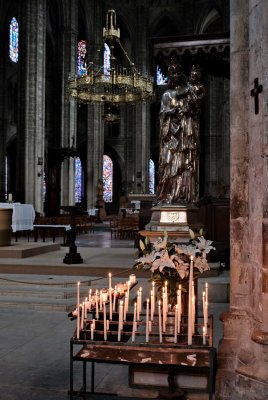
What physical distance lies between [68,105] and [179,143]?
21.3 metres

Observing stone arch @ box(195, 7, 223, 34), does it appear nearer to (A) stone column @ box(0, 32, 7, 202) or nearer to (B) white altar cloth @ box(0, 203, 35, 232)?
(A) stone column @ box(0, 32, 7, 202)

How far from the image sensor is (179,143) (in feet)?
33.3

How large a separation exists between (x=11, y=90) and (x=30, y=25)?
11.9 metres

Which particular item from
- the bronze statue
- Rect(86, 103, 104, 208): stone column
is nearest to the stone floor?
the bronze statue

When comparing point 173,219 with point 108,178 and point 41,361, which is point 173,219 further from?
point 108,178

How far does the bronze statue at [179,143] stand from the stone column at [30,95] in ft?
50.6

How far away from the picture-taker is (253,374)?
3527 millimetres

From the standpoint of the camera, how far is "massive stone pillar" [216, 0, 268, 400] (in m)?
3.51

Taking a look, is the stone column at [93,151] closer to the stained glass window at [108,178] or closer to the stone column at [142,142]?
the stone column at [142,142]

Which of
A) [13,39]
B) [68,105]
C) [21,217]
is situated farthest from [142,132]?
[21,217]

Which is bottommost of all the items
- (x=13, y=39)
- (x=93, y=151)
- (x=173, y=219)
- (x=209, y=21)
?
(x=173, y=219)

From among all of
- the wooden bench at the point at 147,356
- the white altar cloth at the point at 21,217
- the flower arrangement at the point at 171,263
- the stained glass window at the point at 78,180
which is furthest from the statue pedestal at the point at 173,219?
the stained glass window at the point at 78,180

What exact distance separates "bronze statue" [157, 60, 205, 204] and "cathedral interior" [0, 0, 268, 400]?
0.35m

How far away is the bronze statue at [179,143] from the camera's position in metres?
10.0
